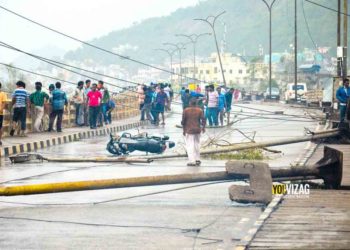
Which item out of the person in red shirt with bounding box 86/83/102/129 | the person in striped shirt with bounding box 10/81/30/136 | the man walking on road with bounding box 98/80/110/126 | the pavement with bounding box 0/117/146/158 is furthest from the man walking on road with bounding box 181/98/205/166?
the man walking on road with bounding box 98/80/110/126

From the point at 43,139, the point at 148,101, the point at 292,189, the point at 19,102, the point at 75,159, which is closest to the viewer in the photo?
the point at 292,189

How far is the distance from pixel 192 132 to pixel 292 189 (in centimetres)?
638

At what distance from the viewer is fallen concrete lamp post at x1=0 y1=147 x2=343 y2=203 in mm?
12094

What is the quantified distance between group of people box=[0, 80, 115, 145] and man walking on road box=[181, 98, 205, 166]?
6.71 meters

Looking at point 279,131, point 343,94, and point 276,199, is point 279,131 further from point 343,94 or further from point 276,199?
point 276,199

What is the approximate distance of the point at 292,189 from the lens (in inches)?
516

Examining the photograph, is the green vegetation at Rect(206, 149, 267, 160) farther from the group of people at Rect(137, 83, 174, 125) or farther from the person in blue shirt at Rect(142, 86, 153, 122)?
the person in blue shirt at Rect(142, 86, 153, 122)

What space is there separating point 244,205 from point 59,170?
6.83 meters

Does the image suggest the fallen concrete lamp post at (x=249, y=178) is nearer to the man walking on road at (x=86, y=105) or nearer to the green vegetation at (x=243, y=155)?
the green vegetation at (x=243, y=155)

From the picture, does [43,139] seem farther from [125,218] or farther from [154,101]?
[125,218]

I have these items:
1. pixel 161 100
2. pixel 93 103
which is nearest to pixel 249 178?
pixel 93 103

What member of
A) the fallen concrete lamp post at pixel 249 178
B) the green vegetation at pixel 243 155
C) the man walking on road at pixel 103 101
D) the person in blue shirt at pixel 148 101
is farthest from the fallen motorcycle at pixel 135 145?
the person in blue shirt at pixel 148 101

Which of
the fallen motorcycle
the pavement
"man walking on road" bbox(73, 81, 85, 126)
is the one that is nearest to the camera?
the fallen motorcycle

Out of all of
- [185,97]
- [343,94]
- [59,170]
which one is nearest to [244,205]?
Answer: [59,170]
